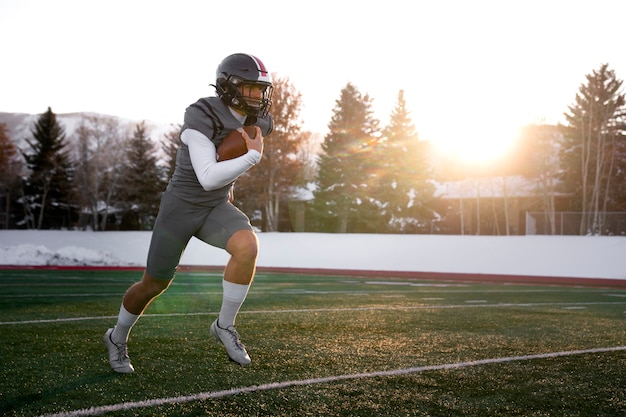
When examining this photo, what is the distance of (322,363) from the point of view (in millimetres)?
4340

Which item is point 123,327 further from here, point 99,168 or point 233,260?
point 99,168

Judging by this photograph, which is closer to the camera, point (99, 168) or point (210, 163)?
point (210, 163)

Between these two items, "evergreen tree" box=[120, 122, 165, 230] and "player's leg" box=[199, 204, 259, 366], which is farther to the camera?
"evergreen tree" box=[120, 122, 165, 230]

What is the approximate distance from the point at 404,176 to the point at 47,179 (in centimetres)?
2643

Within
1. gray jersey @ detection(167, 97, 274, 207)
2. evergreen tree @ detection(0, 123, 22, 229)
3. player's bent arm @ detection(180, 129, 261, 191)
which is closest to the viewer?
player's bent arm @ detection(180, 129, 261, 191)

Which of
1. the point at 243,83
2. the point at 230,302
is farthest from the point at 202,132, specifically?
the point at 230,302

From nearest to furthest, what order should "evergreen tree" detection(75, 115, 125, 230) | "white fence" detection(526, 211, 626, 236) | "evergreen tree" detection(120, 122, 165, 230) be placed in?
"white fence" detection(526, 211, 626, 236) → "evergreen tree" detection(120, 122, 165, 230) → "evergreen tree" detection(75, 115, 125, 230)

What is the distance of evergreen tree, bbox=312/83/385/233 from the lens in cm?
4284

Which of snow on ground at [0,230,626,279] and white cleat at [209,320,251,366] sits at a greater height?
snow on ground at [0,230,626,279]

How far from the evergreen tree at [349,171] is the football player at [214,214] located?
1521 inches

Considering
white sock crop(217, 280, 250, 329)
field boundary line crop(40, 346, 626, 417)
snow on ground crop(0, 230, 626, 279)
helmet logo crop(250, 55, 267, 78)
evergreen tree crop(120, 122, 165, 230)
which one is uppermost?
evergreen tree crop(120, 122, 165, 230)

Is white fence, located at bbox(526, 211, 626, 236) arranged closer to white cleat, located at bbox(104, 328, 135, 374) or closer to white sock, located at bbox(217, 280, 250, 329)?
white sock, located at bbox(217, 280, 250, 329)

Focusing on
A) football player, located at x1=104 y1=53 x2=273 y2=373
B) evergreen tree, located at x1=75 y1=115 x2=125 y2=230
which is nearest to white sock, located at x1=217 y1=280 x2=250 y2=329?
football player, located at x1=104 y1=53 x2=273 y2=373

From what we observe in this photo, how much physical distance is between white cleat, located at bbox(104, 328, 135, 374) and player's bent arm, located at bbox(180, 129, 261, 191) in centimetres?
116
